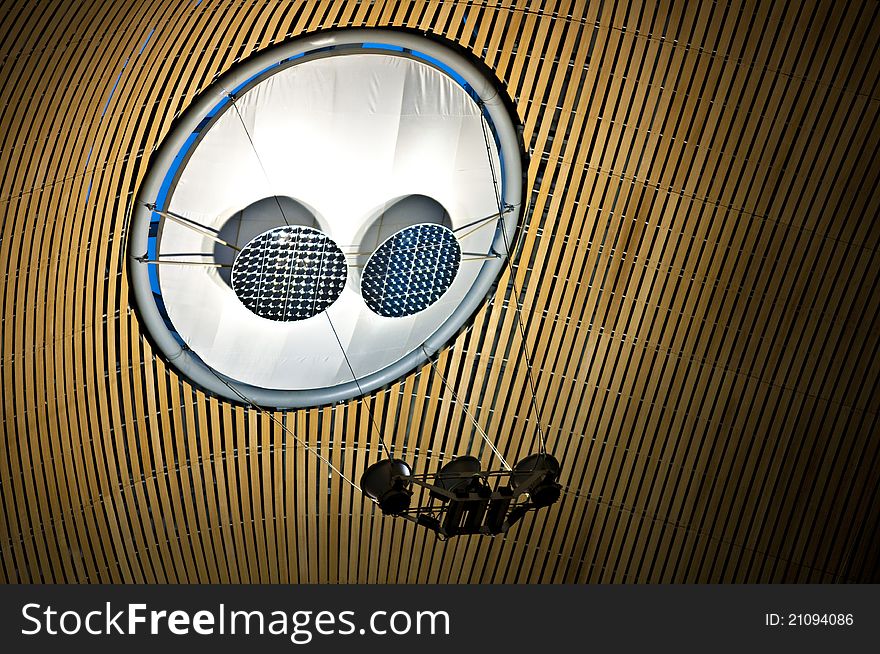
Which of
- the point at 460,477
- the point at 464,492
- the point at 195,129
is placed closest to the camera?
the point at 464,492

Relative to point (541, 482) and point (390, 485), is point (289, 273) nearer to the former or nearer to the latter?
point (390, 485)

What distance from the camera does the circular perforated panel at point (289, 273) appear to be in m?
7.18

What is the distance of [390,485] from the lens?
237 inches

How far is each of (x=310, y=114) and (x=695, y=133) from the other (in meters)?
3.31

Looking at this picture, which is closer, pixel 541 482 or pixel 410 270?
pixel 541 482

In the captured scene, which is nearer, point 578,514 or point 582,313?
point 582,313

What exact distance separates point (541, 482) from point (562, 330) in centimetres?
282

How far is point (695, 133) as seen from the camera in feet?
25.6

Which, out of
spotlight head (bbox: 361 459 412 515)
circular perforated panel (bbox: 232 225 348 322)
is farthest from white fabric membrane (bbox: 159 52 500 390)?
spotlight head (bbox: 361 459 412 515)

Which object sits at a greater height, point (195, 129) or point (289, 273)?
point (195, 129)

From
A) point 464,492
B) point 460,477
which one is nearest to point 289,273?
point 460,477

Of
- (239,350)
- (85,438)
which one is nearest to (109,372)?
(85,438)

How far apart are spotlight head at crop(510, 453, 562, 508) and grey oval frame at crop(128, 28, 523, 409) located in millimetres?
2471

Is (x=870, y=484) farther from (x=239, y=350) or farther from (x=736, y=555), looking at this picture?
(x=239, y=350)
